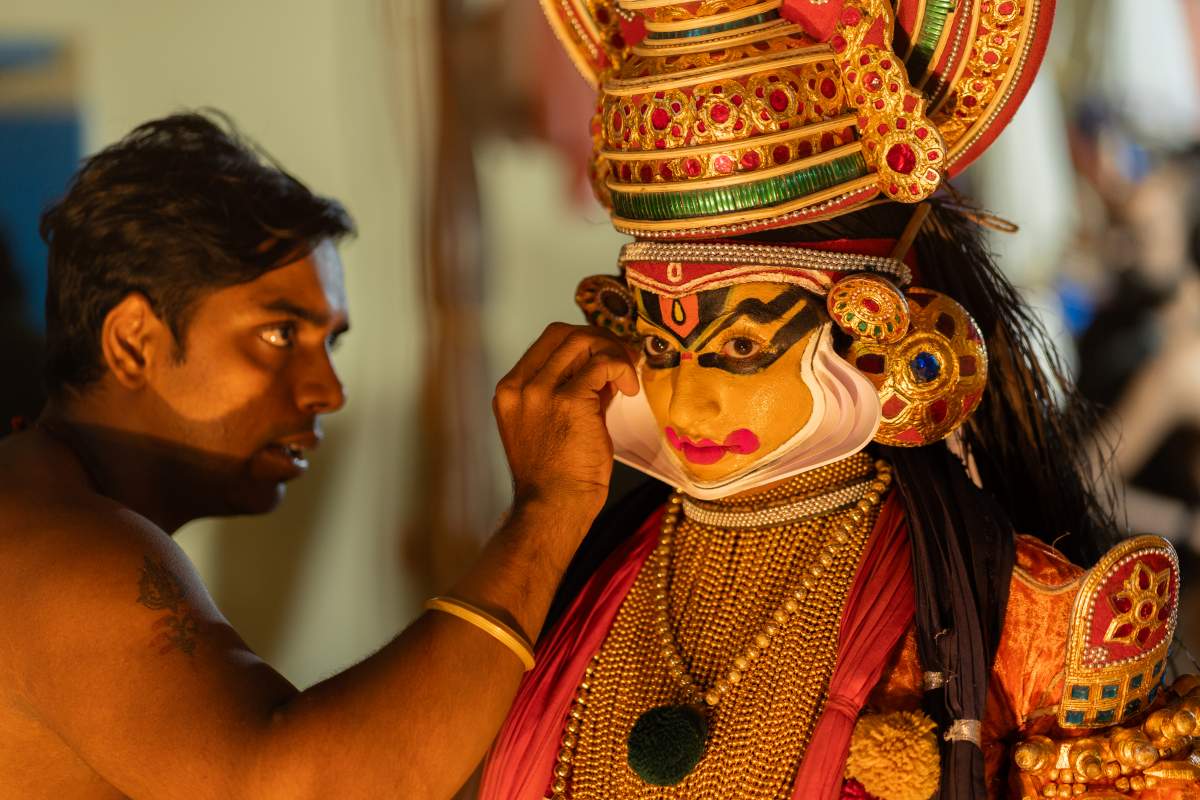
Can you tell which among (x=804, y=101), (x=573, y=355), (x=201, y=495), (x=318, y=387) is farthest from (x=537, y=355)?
(x=201, y=495)

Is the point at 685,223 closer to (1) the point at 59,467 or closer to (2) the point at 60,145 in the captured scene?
(1) the point at 59,467

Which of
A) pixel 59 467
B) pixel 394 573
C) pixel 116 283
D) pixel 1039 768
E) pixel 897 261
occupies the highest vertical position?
pixel 897 261

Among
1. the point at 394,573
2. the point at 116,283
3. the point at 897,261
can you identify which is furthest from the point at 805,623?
the point at 394,573

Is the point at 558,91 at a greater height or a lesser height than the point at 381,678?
greater

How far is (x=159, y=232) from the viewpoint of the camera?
86.7 inches

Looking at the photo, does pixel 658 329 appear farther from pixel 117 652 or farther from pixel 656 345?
pixel 117 652

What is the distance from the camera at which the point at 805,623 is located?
5.92ft

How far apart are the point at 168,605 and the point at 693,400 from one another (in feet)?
2.42

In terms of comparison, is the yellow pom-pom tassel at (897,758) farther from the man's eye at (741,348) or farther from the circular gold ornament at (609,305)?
the circular gold ornament at (609,305)

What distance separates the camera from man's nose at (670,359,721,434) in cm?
178

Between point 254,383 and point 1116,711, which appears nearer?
point 1116,711

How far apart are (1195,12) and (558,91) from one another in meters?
2.36

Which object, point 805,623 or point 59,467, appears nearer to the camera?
point 805,623

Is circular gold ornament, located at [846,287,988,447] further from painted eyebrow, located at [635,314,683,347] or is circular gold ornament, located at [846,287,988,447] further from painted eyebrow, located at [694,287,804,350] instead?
painted eyebrow, located at [635,314,683,347]
